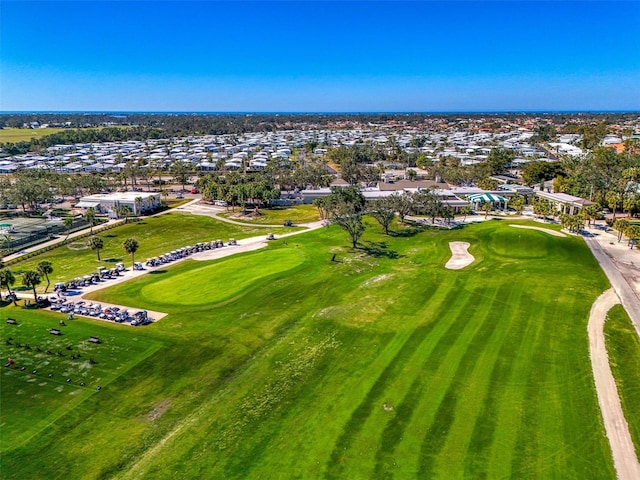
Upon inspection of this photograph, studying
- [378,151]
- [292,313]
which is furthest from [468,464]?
[378,151]

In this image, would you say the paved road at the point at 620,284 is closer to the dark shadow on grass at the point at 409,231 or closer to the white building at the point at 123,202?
the dark shadow on grass at the point at 409,231

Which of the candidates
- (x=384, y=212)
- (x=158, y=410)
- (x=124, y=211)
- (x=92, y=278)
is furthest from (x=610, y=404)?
(x=124, y=211)

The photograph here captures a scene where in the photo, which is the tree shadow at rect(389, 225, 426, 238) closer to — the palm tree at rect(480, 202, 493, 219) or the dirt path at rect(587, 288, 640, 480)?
the palm tree at rect(480, 202, 493, 219)

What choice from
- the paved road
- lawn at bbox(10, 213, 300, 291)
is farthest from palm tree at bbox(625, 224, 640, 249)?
lawn at bbox(10, 213, 300, 291)

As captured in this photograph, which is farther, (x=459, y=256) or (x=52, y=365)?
(x=459, y=256)

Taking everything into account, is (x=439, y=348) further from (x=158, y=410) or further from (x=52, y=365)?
(x=52, y=365)

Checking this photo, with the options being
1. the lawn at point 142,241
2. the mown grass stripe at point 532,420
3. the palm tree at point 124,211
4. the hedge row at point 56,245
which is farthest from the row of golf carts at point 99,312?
the palm tree at point 124,211

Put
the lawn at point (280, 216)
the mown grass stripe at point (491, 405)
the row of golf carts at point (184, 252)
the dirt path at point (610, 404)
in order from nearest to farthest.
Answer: the dirt path at point (610, 404) → the mown grass stripe at point (491, 405) → the row of golf carts at point (184, 252) → the lawn at point (280, 216)
